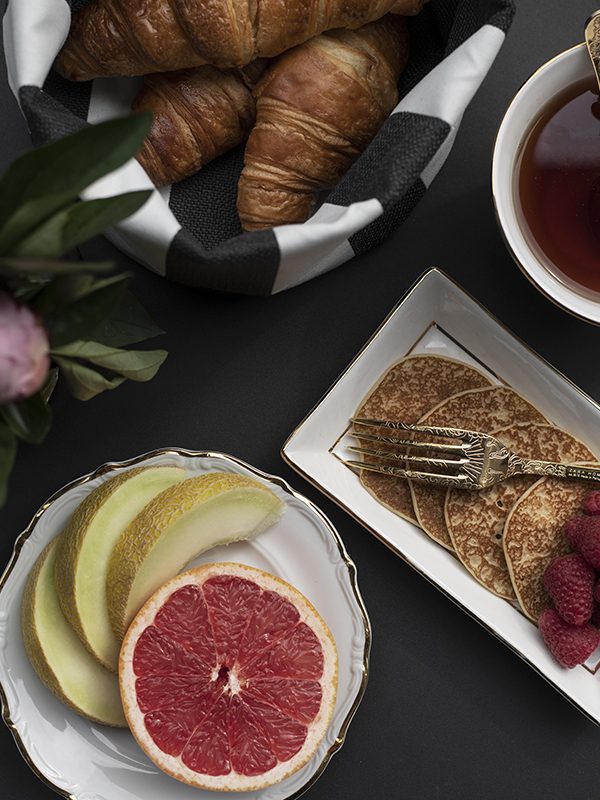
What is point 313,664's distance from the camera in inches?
47.8

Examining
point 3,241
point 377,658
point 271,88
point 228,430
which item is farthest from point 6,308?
point 377,658

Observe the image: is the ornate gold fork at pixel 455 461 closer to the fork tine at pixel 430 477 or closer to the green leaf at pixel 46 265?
the fork tine at pixel 430 477

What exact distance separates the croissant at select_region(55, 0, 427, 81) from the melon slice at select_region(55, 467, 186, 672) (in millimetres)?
568

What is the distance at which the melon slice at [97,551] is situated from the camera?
1.14 metres

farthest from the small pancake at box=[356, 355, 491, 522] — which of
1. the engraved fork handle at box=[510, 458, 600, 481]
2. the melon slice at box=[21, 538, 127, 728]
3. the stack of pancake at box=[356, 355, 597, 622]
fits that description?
the melon slice at box=[21, 538, 127, 728]

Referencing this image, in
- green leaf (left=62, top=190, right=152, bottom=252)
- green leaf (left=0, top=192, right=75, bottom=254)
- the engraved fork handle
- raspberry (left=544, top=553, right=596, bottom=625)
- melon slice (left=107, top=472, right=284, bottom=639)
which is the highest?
green leaf (left=0, top=192, right=75, bottom=254)

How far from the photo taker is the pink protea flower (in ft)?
2.21

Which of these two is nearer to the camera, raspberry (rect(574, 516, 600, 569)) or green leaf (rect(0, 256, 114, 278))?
green leaf (rect(0, 256, 114, 278))

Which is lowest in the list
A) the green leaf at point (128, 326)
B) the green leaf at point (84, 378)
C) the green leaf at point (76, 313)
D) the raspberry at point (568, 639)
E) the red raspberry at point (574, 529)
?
the raspberry at point (568, 639)

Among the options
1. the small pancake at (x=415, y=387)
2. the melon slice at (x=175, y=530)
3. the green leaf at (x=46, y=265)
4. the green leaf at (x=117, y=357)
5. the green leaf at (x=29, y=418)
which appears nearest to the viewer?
the green leaf at (x=46, y=265)

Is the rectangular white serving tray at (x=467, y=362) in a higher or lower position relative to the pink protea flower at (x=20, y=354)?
lower

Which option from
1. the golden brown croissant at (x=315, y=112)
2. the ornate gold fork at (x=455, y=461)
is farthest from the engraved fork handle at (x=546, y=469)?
the golden brown croissant at (x=315, y=112)

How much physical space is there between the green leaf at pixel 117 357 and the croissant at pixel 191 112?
288 millimetres

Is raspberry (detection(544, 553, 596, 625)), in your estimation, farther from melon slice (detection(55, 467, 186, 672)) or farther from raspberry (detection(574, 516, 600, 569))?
melon slice (detection(55, 467, 186, 672))
